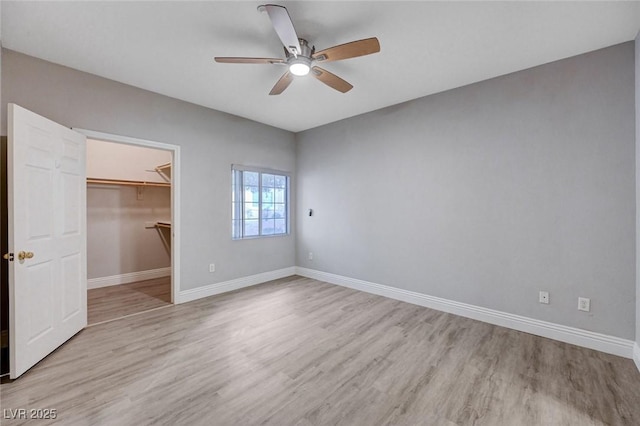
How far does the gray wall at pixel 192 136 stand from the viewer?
263cm

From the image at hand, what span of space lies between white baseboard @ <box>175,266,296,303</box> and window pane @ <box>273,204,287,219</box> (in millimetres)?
988

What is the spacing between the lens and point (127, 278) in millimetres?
4551

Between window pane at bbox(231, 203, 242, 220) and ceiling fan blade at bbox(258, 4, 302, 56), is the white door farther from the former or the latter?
ceiling fan blade at bbox(258, 4, 302, 56)

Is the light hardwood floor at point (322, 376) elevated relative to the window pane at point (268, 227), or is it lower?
lower

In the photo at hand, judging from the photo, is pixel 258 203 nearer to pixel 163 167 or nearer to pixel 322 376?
pixel 163 167

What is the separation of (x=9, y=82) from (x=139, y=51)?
121 centimetres

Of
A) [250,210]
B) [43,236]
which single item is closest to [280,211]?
[250,210]

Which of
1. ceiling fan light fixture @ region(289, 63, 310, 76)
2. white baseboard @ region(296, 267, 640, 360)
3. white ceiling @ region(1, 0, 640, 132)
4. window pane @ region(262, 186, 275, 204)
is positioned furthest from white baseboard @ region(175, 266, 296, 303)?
ceiling fan light fixture @ region(289, 63, 310, 76)

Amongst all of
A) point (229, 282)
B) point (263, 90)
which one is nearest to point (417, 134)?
point (263, 90)

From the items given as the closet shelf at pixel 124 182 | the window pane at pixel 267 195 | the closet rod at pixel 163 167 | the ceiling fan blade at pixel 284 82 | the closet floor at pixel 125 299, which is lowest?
the closet floor at pixel 125 299

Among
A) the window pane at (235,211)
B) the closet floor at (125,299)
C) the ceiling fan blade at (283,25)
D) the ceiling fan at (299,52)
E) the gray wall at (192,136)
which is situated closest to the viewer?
the ceiling fan blade at (283,25)

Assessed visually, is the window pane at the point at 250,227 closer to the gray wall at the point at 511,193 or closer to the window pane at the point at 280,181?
the window pane at the point at 280,181

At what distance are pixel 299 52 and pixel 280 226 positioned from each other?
3.32 metres

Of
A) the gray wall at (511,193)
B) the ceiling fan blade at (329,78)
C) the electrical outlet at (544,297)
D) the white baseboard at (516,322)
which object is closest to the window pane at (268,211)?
the gray wall at (511,193)
